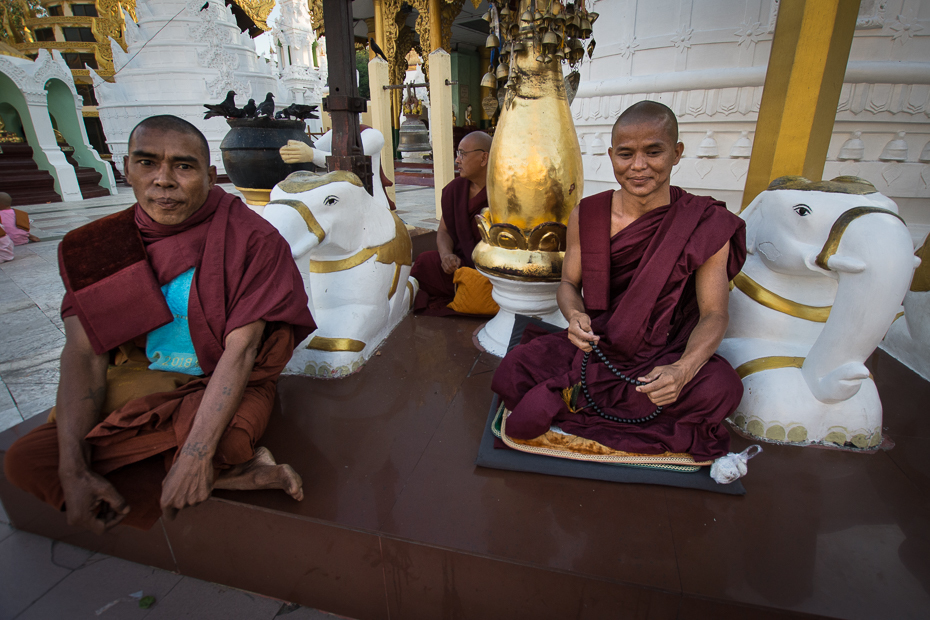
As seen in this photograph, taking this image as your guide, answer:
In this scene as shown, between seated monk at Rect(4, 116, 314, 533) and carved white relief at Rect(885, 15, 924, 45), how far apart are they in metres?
5.19

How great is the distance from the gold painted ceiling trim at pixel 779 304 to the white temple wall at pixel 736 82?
310cm

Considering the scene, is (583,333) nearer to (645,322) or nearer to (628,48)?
(645,322)

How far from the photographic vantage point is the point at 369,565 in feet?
5.00

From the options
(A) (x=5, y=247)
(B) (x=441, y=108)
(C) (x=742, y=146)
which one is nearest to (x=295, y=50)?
(B) (x=441, y=108)

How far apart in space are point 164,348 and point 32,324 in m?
3.49

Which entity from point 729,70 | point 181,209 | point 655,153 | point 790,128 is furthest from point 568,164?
point 729,70

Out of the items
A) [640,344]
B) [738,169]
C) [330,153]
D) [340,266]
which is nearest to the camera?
[640,344]

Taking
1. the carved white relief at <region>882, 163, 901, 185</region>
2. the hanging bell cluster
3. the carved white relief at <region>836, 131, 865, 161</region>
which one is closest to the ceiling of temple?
the carved white relief at <region>836, 131, 865, 161</region>

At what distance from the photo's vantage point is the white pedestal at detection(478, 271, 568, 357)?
2.52 m

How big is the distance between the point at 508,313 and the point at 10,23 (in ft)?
88.0

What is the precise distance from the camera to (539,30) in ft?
7.20

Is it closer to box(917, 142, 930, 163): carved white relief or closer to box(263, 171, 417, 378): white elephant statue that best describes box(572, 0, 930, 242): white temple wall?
box(917, 142, 930, 163): carved white relief

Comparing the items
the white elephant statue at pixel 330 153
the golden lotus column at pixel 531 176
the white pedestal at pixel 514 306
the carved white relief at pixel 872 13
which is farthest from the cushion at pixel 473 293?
the carved white relief at pixel 872 13

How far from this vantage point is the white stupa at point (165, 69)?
14.7m
